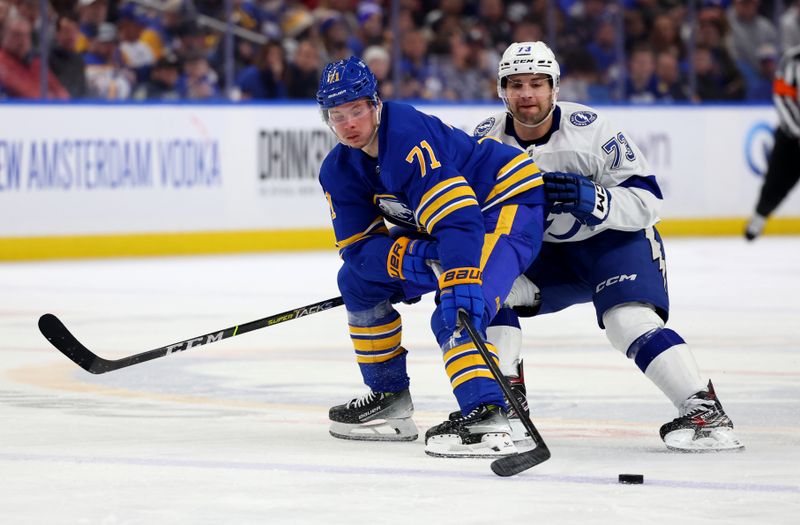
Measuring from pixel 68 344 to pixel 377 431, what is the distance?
0.95 meters

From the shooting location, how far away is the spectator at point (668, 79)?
532 inches

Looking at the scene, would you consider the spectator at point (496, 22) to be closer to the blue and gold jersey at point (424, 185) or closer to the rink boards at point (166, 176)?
the rink boards at point (166, 176)

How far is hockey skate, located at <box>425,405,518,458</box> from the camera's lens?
3.84 metres

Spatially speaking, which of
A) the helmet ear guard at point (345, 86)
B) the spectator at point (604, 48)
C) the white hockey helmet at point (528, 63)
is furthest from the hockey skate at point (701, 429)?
the spectator at point (604, 48)

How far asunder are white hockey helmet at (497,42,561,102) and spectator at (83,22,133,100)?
698 centimetres

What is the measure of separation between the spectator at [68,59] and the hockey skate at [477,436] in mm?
7553

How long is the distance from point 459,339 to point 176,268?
6817 millimetres

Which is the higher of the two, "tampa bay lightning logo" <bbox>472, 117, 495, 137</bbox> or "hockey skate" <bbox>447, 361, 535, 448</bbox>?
"tampa bay lightning logo" <bbox>472, 117, 495, 137</bbox>

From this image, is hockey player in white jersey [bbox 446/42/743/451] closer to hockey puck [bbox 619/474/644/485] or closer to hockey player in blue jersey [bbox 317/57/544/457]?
hockey player in blue jersey [bbox 317/57/544/457]

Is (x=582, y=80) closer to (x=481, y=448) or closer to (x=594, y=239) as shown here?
(x=594, y=239)

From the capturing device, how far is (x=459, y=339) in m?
3.89

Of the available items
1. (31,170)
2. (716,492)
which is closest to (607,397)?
(716,492)

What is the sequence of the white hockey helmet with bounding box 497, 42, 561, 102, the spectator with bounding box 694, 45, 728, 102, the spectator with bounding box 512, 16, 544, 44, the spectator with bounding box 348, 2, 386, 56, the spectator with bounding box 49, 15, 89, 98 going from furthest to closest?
the spectator with bounding box 694, 45, 728, 102 → the spectator with bounding box 512, 16, 544, 44 → the spectator with bounding box 348, 2, 386, 56 → the spectator with bounding box 49, 15, 89, 98 → the white hockey helmet with bounding box 497, 42, 561, 102

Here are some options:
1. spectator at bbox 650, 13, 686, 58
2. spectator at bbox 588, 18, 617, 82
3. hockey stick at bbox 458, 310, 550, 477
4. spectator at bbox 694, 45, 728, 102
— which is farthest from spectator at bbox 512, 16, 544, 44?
hockey stick at bbox 458, 310, 550, 477
